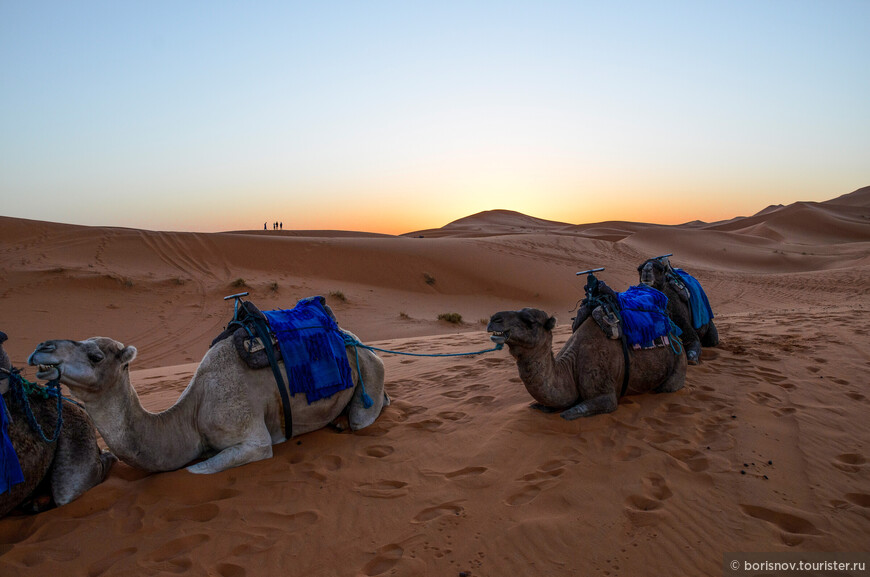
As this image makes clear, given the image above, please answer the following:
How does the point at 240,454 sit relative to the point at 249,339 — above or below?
below

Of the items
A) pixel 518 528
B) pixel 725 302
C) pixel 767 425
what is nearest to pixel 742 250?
pixel 725 302

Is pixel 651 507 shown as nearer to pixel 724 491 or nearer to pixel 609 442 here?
pixel 724 491

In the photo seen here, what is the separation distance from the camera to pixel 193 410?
4176 millimetres

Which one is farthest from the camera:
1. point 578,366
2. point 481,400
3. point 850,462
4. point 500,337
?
point 481,400

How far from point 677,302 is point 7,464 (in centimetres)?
719

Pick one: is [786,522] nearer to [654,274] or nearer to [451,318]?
[654,274]

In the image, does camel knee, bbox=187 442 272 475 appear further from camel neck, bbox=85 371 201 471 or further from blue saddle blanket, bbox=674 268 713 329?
blue saddle blanket, bbox=674 268 713 329

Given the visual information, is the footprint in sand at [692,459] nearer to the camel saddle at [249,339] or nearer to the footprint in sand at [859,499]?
the footprint in sand at [859,499]

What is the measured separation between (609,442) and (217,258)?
22440 mm

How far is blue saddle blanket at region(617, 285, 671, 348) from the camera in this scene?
535cm

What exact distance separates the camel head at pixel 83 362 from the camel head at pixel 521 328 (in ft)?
9.51

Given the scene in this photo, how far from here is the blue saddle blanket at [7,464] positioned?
3215 mm

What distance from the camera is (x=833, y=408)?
5.09 meters

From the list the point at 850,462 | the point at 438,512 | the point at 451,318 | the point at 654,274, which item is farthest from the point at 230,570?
the point at 451,318
